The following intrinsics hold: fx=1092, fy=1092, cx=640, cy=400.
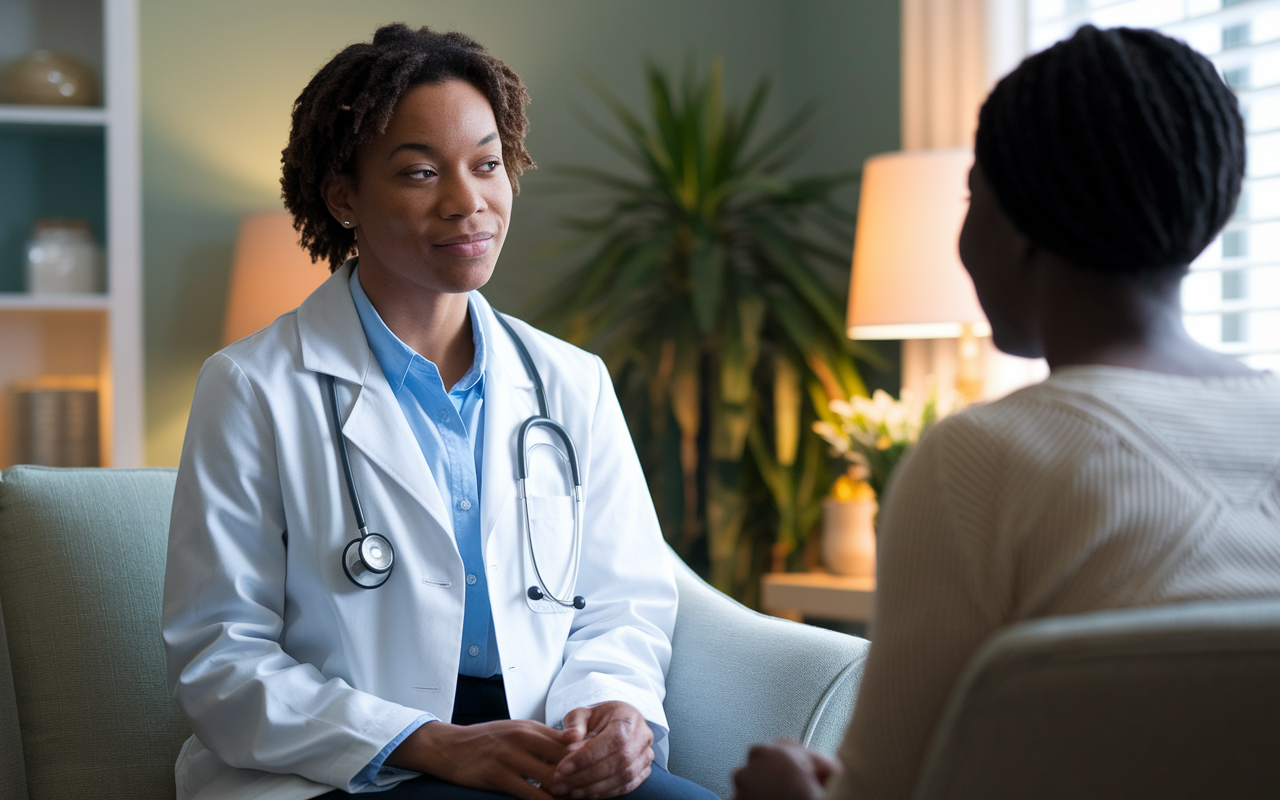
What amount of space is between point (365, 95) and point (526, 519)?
530 millimetres

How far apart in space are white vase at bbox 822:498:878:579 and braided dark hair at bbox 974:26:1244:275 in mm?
1898

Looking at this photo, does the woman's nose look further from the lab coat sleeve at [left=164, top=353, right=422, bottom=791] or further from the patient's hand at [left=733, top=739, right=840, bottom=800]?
the patient's hand at [left=733, top=739, right=840, bottom=800]

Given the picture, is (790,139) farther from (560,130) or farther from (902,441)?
(902,441)

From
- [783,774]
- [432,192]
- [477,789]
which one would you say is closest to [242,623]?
[477,789]

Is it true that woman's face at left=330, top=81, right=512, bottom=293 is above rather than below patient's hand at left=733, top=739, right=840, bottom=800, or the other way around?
above

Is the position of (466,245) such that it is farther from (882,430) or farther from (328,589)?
(882,430)

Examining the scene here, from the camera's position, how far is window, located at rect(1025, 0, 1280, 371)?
7.38 ft

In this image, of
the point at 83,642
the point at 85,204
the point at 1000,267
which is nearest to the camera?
the point at 1000,267

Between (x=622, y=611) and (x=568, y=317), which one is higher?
(x=568, y=317)

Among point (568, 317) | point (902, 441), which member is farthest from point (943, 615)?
point (568, 317)

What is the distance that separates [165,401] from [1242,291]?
9.06 ft

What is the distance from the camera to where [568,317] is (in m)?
2.89

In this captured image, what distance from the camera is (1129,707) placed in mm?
502

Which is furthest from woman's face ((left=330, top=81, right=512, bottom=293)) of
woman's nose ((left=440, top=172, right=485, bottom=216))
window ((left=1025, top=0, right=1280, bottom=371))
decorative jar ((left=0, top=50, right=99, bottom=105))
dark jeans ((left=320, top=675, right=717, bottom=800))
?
decorative jar ((left=0, top=50, right=99, bottom=105))
